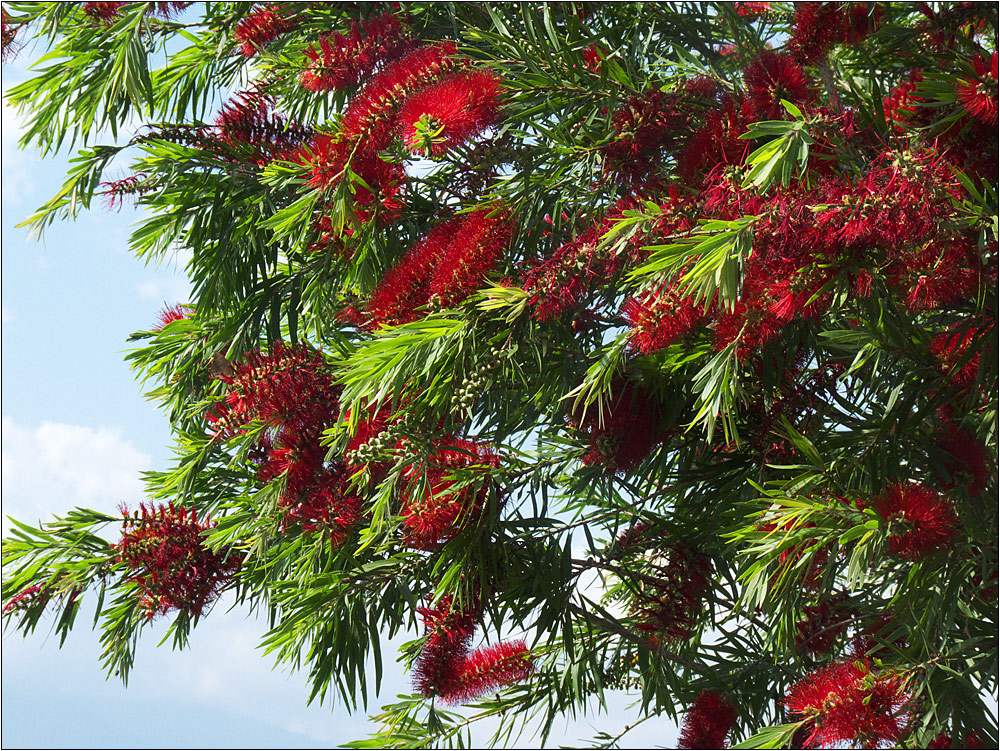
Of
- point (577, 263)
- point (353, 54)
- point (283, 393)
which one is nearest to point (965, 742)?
point (577, 263)

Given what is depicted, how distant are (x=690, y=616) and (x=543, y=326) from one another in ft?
3.38

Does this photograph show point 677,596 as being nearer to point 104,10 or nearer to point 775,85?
point 775,85

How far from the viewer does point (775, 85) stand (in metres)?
2.38

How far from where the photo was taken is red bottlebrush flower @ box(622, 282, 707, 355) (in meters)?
2.18

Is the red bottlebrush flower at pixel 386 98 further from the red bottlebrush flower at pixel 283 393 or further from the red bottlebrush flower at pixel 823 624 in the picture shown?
the red bottlebrush flower at pixel 823 624

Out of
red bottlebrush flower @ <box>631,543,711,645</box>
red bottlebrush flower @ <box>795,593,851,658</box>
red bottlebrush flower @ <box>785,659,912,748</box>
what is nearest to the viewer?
red bottlebrush flower @ <box>785,659,912,748</box>

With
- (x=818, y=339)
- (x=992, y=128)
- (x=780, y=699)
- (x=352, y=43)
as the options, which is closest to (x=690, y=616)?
(x=780, y=699)

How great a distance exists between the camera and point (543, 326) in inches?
104

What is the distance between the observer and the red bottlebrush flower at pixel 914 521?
6.95ft

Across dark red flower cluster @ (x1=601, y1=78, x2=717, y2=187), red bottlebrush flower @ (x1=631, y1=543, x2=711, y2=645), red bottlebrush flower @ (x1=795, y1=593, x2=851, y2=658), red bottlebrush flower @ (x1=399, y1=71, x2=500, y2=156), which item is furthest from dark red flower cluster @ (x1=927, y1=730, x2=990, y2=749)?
Answer: red bottlebrush flower @ (x1=399, y1=71, x2=500, y2=156)

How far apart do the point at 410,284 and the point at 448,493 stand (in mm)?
517

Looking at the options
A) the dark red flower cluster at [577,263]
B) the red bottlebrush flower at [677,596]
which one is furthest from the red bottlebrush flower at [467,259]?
the red bottlebrush flower at [677,596]

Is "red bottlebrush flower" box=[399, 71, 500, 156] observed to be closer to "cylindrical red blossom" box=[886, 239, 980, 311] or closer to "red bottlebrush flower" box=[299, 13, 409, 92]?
"red bottlebrush flower" box=[299, 13, 409, 92]

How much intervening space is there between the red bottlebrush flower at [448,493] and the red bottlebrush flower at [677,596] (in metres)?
0.67
